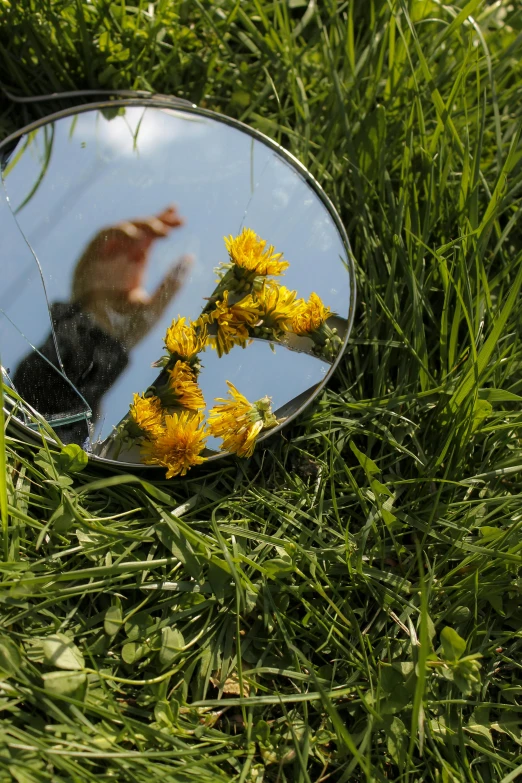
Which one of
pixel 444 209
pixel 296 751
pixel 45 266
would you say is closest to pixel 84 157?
pixel 45 266

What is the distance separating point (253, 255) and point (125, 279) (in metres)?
0.23

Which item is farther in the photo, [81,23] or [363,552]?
[81,23]

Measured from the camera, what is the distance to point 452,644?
983 millimetres

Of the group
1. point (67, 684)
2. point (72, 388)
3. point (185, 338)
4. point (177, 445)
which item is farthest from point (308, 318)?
point (67, 684)

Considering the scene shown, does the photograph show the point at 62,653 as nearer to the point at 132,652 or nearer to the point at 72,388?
the point at 132,652

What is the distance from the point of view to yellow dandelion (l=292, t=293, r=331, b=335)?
3.80 feet

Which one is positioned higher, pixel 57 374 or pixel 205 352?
pixel 205 352

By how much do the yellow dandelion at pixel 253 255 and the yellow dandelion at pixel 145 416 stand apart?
11.1 inches

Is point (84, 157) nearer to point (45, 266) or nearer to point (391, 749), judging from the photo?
point (45, 266)

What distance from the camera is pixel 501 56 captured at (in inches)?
55.1

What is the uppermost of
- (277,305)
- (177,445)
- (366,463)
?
(277,305)

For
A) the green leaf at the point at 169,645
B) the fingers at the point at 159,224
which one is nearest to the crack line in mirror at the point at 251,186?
the fingers at the point at 159,224

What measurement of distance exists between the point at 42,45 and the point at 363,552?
3.75ft

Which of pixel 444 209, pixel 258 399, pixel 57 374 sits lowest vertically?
pixel 57 374
